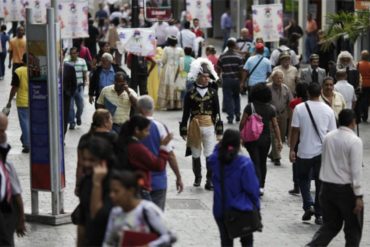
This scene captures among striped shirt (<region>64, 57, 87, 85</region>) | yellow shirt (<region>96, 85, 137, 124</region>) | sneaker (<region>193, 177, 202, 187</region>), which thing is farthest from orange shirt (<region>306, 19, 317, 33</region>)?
yellow shirt (<region>96, 85, 137, 124</region>)

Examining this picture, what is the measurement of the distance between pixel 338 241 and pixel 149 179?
3023 millimetres

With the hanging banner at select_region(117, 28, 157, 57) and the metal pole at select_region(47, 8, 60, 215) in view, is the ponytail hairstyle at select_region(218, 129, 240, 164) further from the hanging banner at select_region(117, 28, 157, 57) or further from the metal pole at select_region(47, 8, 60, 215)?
the hanging banner at select_region(117, 28, 157, 57)

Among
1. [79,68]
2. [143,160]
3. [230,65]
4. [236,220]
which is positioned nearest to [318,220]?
[236,220]

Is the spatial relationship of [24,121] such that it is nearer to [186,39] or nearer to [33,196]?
[33,196]

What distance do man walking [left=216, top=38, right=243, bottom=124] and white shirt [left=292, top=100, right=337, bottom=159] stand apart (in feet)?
32.0

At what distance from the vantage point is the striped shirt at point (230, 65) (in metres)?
24.1

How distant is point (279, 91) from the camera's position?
728 inches

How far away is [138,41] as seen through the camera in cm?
2405

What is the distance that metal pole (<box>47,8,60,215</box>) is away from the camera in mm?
13875

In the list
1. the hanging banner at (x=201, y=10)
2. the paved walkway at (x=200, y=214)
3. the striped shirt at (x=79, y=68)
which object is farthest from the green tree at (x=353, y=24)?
the hanging banner at (x=201, y=10)

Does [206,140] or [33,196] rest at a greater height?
[206,140]

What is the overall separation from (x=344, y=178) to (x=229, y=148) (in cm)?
161

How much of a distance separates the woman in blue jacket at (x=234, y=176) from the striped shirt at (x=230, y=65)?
13171mm

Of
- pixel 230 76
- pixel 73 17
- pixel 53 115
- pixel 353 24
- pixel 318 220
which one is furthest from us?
pixel 73 17
